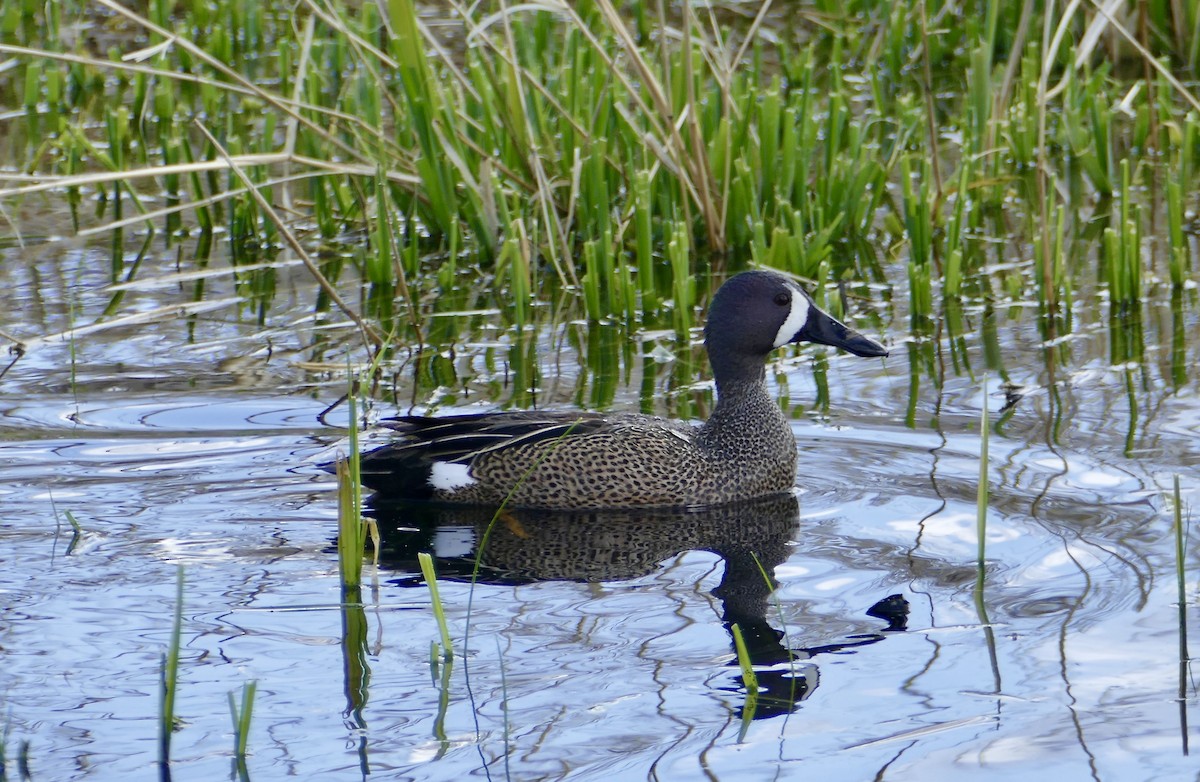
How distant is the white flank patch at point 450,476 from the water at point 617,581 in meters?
0.11

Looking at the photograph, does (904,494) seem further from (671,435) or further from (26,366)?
(26,366)

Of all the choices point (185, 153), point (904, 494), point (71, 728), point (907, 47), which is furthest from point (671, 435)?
point (907, 47)

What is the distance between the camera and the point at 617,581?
15.1 feet

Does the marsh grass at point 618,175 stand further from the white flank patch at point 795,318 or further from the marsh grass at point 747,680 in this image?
the marsh grass at point 747,680

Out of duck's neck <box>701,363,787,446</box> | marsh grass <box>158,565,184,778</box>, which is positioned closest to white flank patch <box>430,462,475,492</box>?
duck's neck <box>701,363,787,446</box>

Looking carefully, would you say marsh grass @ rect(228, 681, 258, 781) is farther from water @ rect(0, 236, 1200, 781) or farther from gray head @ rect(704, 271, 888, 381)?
gray head @ rect(704, 271, 888, 381)

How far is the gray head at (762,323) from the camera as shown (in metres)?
5.62

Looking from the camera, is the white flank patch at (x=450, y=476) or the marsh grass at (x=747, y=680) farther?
the white flank patch at (x=450, y=476)

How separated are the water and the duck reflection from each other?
2 cm

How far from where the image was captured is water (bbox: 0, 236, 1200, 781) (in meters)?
3.52

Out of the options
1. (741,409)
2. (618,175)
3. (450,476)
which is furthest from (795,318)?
(618,175)

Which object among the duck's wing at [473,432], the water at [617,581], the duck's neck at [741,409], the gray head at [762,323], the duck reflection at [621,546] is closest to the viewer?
the water at [617,581]

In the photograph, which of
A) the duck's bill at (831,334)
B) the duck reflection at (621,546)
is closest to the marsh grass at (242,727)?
the duck reflection at (621,546)

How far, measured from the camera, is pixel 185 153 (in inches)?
322
